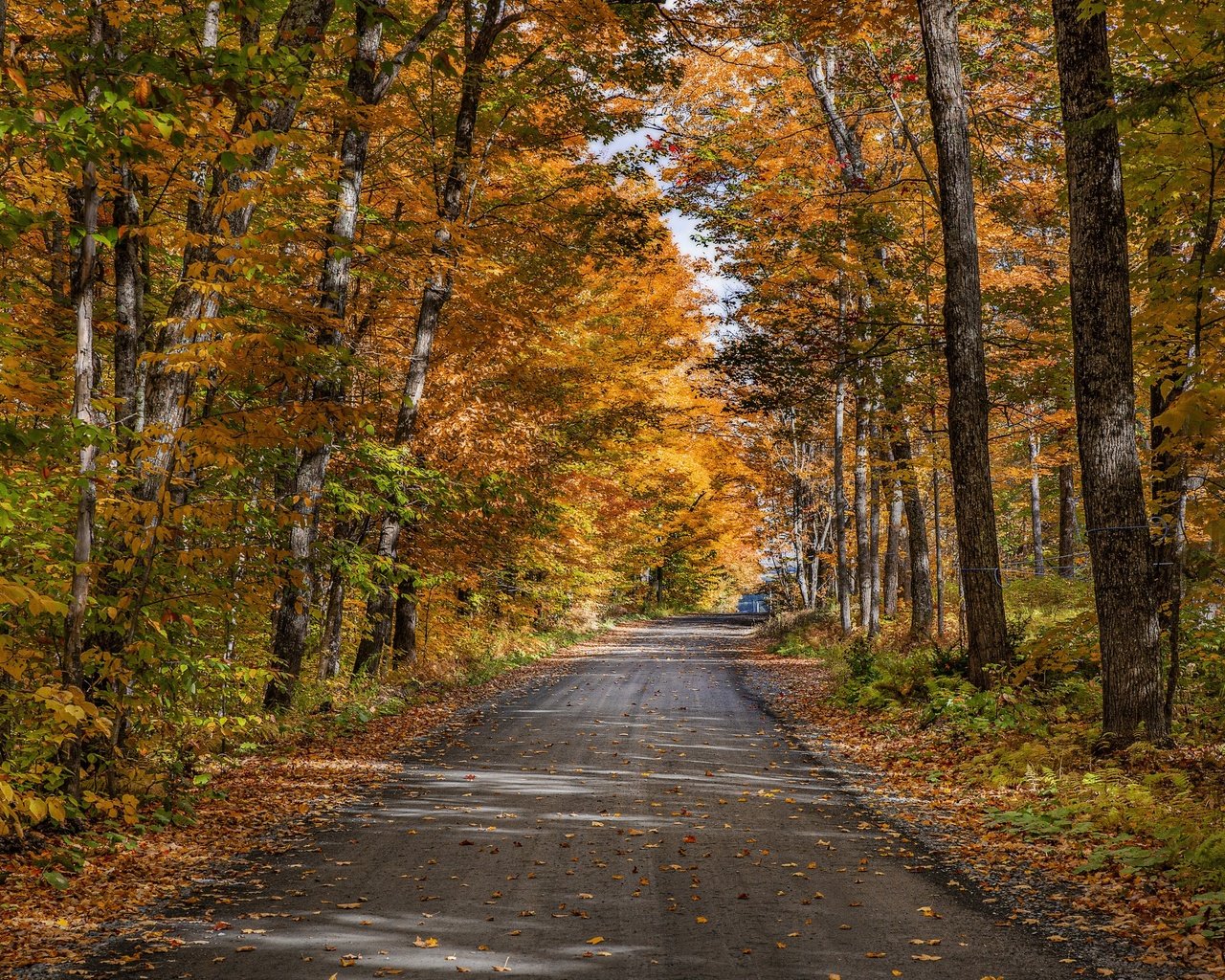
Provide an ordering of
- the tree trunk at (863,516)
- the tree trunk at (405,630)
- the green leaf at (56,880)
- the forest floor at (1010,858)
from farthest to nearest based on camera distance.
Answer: the tree trunk at (863,516)
the tree trunk at (405,630)
the green leaf at (56,880)
the forest floor at (1010,858)

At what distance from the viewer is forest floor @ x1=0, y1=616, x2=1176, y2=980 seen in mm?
4418

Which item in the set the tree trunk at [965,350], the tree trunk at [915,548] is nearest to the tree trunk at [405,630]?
the tree trunk at [915,548]

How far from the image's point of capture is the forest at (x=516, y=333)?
20.4ft

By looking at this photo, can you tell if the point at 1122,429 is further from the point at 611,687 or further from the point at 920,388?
the point at 611,687

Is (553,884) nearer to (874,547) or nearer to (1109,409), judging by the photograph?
(1109,409)

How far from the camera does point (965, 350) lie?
37.7ft

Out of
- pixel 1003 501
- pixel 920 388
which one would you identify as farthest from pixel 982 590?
pixel 1003 501

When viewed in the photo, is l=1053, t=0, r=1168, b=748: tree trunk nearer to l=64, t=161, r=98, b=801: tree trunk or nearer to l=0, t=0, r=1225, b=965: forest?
l=0, t=0, r=1225, b=965: forest

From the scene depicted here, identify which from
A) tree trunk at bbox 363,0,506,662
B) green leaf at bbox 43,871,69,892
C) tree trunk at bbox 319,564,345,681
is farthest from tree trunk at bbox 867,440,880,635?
green leaf at bbox 43,871,69,892

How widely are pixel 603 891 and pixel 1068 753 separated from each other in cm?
512

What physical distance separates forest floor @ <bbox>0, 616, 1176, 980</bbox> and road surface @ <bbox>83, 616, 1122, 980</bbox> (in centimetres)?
2

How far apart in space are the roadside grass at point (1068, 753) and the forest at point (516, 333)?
0.29ft

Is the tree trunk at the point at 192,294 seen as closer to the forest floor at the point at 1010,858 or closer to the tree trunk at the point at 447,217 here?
the tree trunk at the point at 447,217

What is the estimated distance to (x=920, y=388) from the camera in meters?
16.2
